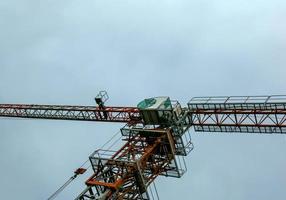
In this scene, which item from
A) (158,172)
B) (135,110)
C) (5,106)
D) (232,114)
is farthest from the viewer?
(5,106)

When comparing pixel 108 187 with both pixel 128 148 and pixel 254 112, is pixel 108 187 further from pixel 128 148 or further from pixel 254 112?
pixel 254 112

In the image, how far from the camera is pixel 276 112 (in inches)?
2776

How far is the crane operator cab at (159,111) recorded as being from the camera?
238 feet

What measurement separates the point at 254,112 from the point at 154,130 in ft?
43.6

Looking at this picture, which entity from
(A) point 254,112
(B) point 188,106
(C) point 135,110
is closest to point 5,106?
(C) point 135,110

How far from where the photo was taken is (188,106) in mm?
76812

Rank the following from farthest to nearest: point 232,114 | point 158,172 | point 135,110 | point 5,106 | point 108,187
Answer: point 5,106 < point 135,110 < point 232,114 < point 158,172 < point 108,187

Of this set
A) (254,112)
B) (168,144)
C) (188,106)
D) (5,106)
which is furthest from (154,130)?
(5,106)

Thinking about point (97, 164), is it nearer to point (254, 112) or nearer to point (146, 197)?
point (146, 197)

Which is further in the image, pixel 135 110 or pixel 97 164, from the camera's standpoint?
pixel 135 110

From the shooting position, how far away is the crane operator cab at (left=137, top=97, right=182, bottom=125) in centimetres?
7250

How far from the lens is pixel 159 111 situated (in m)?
72.6

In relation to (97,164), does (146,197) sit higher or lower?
lower

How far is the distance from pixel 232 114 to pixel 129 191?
1868cm
